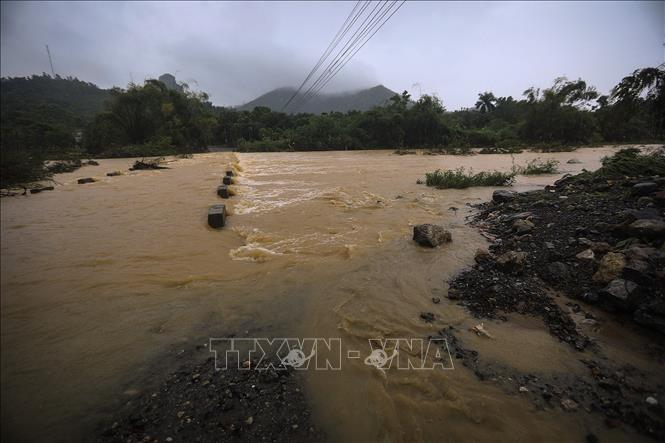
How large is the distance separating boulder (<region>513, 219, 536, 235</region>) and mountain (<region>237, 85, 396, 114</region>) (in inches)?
6619

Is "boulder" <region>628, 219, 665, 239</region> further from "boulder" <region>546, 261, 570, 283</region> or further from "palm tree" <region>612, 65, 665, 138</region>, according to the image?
"palm tree" <region>612, 65, 665, 138</region>

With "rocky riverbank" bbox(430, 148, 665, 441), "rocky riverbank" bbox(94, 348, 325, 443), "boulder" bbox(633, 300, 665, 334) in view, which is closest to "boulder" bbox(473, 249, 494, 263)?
"rocky riverbank" bbox(430, 148, 665, 441)

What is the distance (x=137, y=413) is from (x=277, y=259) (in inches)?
101

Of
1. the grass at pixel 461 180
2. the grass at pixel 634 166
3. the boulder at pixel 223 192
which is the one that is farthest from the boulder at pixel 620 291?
the boulder at pixel 223 192

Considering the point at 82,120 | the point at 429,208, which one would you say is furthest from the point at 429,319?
the point at 82,120

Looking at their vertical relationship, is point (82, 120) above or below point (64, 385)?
above

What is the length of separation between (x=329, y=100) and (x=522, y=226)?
201877mm

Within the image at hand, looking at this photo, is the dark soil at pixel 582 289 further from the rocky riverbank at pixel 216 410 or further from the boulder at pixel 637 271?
the rocky riverbank at pixel 216 410

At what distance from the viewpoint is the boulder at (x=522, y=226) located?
4893 millimetres

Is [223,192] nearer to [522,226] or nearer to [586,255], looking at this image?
[522,226]

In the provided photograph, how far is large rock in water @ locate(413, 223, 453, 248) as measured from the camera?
4.82 metres

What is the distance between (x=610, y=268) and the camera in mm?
3197

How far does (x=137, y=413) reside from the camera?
6.18 ft

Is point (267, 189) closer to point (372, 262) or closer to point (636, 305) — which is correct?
point (372, 262)
